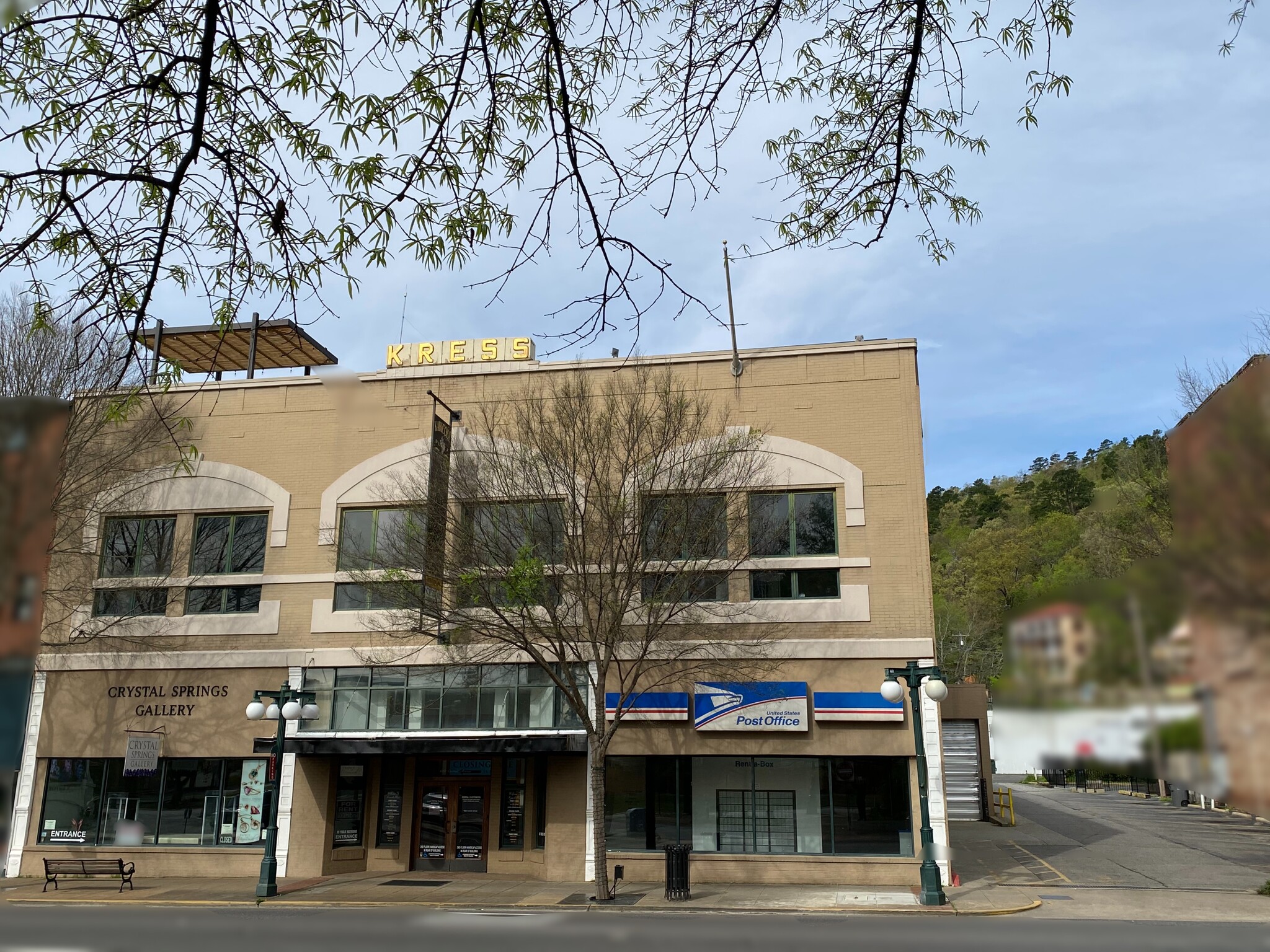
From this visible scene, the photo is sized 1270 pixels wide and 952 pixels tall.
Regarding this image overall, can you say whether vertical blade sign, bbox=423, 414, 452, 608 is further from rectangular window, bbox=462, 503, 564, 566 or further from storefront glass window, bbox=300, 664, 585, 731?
storefront glass window, bbox=300, 664, 585, 731

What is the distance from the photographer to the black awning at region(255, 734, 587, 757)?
22.3 meters

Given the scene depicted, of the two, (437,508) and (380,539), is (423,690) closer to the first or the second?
(380,539)

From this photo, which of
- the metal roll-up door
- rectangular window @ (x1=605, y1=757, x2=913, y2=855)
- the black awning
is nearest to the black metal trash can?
rectangular window @ (x1=605, y1=757, x2=913, y2=855)

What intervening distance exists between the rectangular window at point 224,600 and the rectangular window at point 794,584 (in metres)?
13.0

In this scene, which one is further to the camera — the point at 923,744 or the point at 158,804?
the point at 158,804

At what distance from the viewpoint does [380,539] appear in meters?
24.0

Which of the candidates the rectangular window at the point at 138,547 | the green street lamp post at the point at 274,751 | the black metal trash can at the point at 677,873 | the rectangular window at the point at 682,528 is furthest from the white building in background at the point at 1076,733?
the rectangular window at the point at 138,547

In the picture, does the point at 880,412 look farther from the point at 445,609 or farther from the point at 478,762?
the point at 478,762

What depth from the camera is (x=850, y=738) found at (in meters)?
22.2

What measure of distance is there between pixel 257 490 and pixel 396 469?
13.1ft

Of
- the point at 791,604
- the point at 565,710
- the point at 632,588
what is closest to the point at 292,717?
the point at 565,710

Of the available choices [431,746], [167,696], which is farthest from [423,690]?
[167,696]

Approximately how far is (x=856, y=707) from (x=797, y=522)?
15.0 ft

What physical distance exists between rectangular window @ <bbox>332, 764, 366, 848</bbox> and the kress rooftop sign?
38.1 feet
